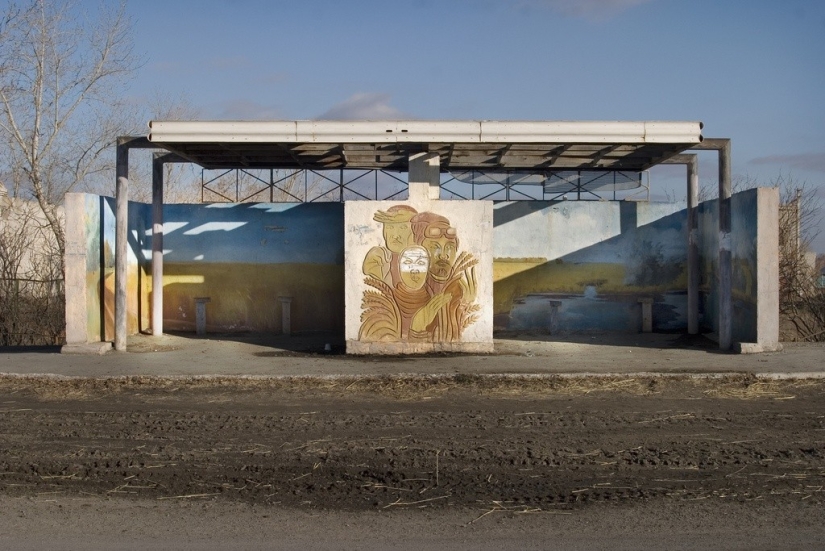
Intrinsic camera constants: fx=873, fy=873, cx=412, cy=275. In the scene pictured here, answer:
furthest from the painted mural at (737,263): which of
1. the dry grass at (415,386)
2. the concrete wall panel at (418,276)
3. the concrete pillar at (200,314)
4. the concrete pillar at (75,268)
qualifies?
the concrete pillar at (75,268)

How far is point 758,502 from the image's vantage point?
20.9ft

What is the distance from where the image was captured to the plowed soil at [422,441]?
22.2 ft

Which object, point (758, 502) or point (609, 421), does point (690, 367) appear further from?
point (758, 502)

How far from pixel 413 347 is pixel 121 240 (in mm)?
5235

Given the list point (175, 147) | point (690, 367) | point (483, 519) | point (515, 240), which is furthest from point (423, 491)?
point (515, 240)

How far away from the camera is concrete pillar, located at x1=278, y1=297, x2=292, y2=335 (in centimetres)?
1720

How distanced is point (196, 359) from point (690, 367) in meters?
7.65

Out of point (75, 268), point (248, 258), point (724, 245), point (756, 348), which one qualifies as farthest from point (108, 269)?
point (756, 348)

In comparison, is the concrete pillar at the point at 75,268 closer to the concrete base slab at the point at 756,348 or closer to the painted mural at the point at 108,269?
the painted mural at the point at 108,269

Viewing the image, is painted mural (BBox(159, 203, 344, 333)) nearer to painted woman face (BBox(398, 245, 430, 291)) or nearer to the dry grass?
painted woman face (BBox(398, 245, 430, 291))

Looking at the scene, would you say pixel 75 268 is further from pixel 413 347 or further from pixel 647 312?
pixel 647 312

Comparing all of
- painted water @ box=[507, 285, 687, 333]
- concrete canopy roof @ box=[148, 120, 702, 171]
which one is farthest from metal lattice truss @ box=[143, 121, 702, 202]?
painted water @ box=[507, 285, 687, 333]

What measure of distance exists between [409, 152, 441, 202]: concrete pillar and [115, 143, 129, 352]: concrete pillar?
188 inches

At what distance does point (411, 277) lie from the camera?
14523 mm
